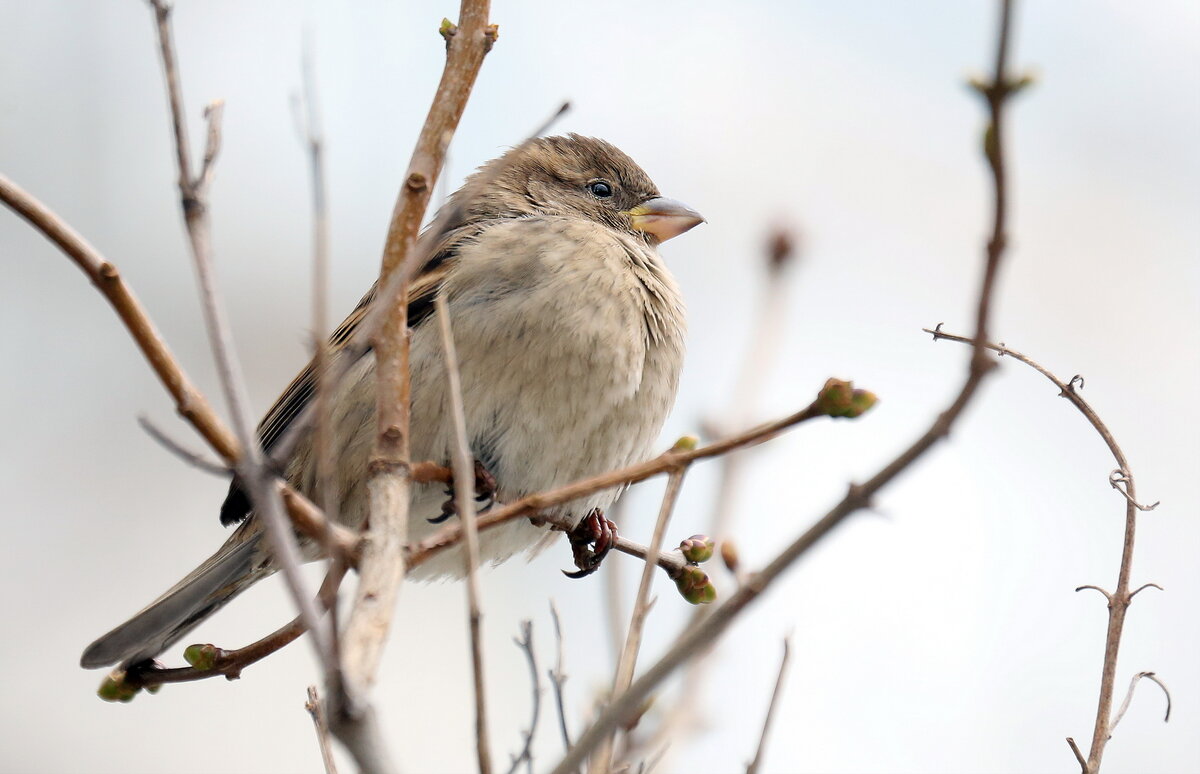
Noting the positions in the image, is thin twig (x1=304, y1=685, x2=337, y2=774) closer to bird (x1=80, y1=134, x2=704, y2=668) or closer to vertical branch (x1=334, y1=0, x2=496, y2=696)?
vertical branch (x1=334, y1=0, x2=496, y2=696)

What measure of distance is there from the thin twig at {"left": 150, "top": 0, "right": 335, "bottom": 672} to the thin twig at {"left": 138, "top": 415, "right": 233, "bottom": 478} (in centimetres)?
4

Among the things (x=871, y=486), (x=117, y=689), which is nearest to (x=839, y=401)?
(x=871, y=486)

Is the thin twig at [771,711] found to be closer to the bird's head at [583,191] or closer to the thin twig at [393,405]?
the thin twig at [393,405]

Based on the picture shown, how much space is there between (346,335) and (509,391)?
1.10 meters

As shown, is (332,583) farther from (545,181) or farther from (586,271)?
(545,181)

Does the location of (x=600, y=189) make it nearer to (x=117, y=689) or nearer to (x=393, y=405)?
(x=117, y=689)

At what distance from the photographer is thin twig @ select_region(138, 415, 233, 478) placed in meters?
1.65

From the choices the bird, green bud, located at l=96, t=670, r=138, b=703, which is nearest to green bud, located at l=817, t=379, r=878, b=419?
green bud, located at l=96, t=670, r=138, b=703

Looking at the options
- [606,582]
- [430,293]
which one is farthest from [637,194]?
[606,582]

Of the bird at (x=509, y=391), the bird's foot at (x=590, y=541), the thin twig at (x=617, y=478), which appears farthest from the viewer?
the bird's foot at (x=590, y=541)

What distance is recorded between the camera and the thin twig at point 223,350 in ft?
4.77

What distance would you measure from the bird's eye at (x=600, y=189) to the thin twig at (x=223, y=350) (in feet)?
10.4

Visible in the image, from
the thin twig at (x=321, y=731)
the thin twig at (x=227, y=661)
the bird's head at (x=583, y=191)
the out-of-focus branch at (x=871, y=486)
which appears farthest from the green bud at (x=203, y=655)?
the bird's head at (x=583, y=191)

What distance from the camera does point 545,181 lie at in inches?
201
